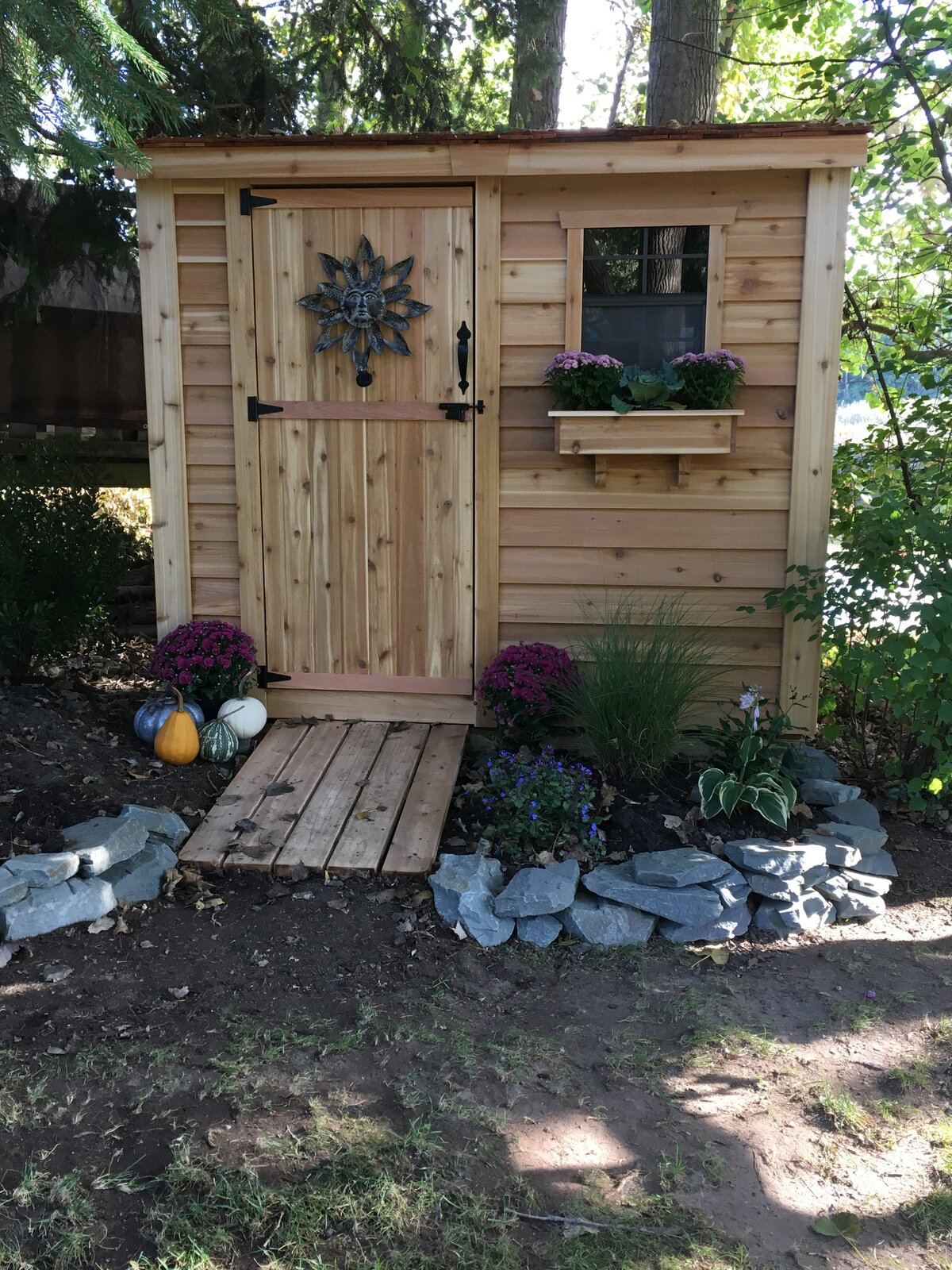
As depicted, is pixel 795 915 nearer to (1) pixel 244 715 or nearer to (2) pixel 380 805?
(2) pixel 380 805

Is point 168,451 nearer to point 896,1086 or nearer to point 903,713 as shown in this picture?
point 903,713

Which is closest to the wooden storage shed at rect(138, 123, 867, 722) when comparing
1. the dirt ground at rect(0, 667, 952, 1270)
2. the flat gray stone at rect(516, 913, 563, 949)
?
the dirt ground at rect(0, 667, 952, 1270)

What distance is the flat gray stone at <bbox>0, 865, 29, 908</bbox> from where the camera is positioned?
10.6 ft

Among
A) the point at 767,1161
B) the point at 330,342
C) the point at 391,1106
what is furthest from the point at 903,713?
the point at 330,342

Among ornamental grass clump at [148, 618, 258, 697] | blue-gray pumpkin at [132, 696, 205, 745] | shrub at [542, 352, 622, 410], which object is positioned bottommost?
blue-gray pumpkin at [132, 696, 205, 745]

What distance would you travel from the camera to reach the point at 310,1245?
6.85ft

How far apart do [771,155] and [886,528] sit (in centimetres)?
158

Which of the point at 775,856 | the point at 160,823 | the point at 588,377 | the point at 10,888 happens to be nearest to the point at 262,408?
the point at 588,377

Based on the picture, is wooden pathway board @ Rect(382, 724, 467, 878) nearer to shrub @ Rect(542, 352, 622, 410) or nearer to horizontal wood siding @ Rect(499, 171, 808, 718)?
horizontal wood siding @ Rect(499, 171, 808, 718)

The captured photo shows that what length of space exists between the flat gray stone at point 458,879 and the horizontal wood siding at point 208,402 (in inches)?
77.4

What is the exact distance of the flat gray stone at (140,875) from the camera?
351 cm

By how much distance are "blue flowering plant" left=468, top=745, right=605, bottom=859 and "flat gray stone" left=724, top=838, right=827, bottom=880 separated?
0.48m

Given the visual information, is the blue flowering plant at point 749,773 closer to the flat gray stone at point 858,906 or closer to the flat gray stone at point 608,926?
the flat gray stone at point 858,906

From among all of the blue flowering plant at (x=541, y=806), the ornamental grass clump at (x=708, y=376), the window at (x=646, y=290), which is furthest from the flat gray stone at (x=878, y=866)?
the window at (x=646, y=290)
